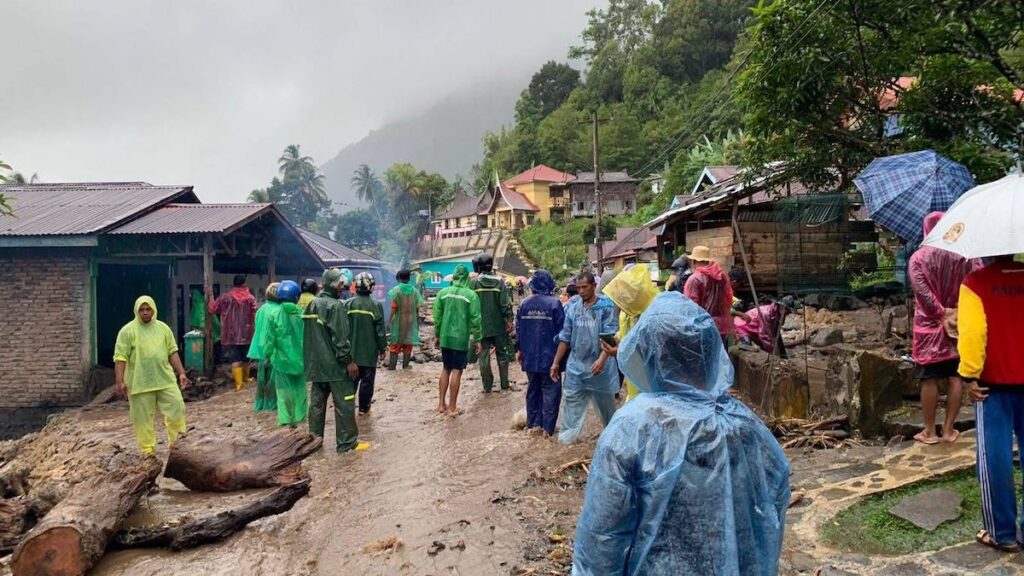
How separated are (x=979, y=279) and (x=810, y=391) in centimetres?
318

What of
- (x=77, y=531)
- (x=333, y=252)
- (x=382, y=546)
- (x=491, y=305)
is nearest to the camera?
(x=77, y=531)

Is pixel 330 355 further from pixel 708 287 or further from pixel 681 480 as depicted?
pixel 681 480

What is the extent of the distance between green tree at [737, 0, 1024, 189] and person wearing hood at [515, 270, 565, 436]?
11.1 ft

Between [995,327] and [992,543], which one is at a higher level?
[995,327]

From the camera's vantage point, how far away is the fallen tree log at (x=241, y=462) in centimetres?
640

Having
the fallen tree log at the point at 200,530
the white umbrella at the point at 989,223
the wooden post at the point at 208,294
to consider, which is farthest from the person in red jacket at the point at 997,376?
the wooden post at the point at 208,294

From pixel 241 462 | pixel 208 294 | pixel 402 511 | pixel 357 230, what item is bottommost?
pixel 402 511

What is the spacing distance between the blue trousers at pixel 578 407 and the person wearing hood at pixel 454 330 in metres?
2.54

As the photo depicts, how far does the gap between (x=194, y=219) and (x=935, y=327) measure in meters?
12.4

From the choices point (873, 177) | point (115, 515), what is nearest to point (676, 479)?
point (115, 515)

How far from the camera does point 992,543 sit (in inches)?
146

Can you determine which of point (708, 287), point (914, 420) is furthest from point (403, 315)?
point (914, 420)

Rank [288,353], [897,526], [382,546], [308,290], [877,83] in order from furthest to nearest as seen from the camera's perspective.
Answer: [308,290] → [288,353] → [877,83] → [382,546] → [897,526]

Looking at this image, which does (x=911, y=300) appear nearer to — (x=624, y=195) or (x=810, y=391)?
(x=810, y=391)
